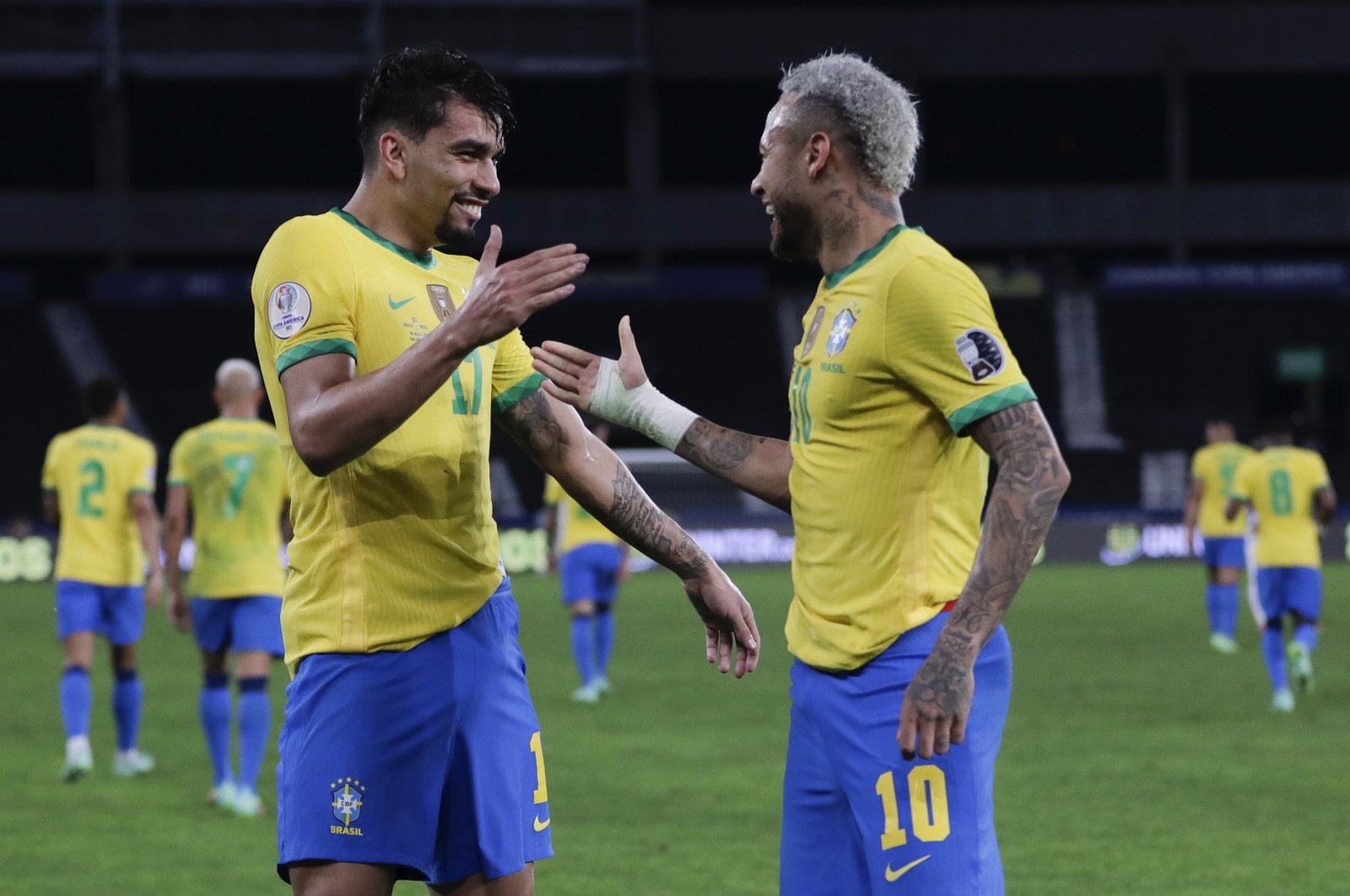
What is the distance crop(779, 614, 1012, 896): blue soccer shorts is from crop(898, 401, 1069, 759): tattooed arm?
16cm

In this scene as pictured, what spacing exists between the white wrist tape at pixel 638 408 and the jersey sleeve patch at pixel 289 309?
942mm

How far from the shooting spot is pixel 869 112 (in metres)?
3.67

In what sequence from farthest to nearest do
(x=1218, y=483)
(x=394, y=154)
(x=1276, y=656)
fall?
(x=1218, y=483)
(x=1276, y=656)
(x=394, y=154)

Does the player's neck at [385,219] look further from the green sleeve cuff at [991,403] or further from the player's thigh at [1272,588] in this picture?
the player's thigh at [1272,588]

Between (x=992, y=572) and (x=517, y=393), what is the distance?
4.29ft

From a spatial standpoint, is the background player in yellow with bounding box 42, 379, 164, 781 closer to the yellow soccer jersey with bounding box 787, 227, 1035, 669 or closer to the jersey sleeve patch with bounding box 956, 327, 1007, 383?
the yellow soccer jersey with bounding box 787, 227, 1035, 669

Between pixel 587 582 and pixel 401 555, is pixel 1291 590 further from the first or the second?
pixel 401 555

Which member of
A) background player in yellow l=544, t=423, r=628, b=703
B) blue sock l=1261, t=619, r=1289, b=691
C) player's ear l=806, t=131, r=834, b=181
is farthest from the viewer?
background player in yellow l=544, t=423, r=628, b=703

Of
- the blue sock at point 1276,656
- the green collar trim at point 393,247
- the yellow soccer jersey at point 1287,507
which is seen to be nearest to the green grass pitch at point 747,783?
the blue sock at point 1276,656

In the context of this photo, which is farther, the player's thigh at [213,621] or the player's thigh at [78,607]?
the player's thigh at [78,607]

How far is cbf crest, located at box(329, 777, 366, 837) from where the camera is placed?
363 centimetres

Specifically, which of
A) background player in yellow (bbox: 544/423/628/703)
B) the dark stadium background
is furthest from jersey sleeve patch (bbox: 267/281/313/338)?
the dark stadium background

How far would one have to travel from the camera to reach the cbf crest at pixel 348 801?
143 inches

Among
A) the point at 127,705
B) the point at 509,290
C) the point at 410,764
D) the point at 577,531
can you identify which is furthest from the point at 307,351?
the point at 577,531
